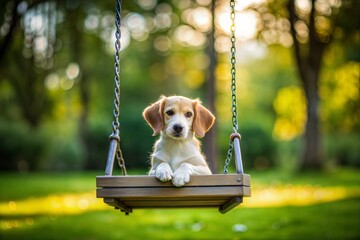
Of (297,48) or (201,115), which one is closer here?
(201,115)

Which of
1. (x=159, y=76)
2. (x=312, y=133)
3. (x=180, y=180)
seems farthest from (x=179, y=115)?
(x=159, y=76)

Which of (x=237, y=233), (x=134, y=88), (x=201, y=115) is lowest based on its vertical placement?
(x=237, y=233)

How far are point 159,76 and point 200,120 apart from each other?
4821cm

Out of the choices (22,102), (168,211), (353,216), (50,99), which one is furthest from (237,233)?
(50,99)

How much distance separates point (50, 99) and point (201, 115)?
34.3 m

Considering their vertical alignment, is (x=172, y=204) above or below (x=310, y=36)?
below

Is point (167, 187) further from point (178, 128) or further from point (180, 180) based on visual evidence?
point (178, 128)

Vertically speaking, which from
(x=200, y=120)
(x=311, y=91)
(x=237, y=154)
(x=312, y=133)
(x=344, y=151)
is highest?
(x=311, y=91)

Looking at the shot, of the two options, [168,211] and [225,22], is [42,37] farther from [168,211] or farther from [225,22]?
[168,211]

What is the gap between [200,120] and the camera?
20.9ft

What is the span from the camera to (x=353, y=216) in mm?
13148

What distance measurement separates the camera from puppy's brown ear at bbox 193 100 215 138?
20.8ft

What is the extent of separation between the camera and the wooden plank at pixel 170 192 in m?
5.32

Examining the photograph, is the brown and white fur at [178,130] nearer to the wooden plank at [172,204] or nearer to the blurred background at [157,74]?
the wooden plank at [172,204]
